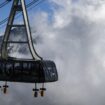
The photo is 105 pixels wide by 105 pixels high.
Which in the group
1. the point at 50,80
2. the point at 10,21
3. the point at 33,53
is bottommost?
the point at 50,80

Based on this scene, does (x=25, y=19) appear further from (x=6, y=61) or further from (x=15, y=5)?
(x=6, y=61)

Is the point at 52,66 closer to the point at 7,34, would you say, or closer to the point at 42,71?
the point at 42,71

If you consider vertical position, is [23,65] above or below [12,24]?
below

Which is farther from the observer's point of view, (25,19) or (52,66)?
(52,66)

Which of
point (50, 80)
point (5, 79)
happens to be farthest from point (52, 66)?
point (5, 79)

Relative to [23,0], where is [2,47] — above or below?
below

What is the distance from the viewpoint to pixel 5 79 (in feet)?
247

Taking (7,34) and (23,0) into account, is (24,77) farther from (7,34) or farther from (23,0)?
(23,0)

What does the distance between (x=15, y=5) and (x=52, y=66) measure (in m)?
12.9

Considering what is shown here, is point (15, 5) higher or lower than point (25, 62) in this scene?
higher

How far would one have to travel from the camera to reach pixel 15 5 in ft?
245

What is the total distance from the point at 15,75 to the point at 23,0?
13.3m

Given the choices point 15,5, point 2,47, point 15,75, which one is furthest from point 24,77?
point 15,5

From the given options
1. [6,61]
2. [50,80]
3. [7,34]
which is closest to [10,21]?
[7,34]
